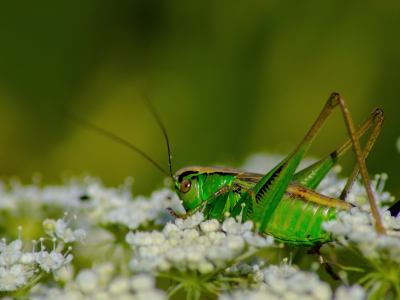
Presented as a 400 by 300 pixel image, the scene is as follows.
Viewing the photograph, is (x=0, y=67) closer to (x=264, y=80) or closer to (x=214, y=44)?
(x=214, y=44)

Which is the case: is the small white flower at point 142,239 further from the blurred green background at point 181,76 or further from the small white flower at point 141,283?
the blurred green background at point 181,76

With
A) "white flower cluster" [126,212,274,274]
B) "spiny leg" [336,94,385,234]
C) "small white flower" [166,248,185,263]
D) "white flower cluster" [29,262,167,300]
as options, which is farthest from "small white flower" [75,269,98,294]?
"spiny leg" [336,94,385,234]

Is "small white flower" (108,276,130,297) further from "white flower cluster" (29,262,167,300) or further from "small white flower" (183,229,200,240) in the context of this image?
"small white flower" (183,229,200,240)

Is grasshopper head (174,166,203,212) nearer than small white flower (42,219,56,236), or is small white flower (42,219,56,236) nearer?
small white flower (42,219,56,236)

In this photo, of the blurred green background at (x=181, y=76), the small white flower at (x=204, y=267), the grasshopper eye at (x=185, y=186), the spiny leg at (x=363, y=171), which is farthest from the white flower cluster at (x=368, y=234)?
the blurred green background at (x=181, y=76)

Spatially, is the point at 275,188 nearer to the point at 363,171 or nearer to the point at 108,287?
the point at 363,171

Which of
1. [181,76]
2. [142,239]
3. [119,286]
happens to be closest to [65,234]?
[142,239]
